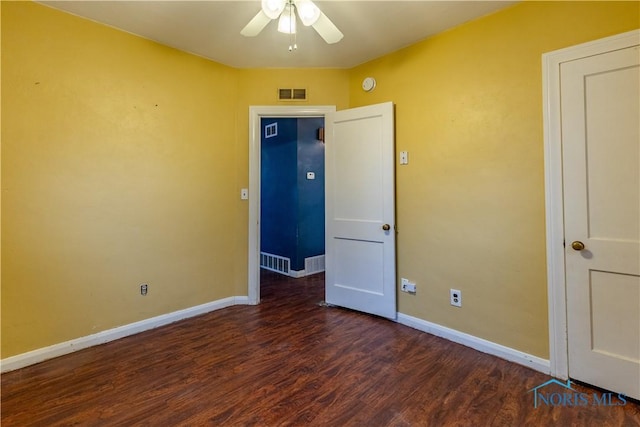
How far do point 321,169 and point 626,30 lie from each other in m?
3.43

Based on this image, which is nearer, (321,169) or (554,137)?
(554,137)

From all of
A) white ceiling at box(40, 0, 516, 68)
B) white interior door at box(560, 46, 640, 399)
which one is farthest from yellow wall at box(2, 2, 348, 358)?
white interior door at box(560, 46, 640, 399)

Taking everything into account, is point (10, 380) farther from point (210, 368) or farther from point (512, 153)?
point (512, 153)

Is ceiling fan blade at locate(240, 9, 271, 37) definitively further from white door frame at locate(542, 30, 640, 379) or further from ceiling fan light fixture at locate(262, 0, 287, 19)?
white door frame at locate(542, 30, 640, 379)

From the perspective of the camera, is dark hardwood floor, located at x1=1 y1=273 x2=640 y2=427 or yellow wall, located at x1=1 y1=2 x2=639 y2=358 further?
yellow wall, located at x1=1 y1=2 x2=639 y2=358

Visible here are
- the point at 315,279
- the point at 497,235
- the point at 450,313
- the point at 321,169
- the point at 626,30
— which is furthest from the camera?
the point at 321,169

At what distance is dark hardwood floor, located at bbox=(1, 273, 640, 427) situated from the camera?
157cm

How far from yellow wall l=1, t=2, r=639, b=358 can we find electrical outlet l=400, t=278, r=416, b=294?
0.17 feet

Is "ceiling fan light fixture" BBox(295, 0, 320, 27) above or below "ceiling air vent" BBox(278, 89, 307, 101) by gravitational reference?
below

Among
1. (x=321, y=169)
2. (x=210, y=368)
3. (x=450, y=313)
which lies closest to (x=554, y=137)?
(x=450, y=313)

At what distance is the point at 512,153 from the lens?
2.08 metres

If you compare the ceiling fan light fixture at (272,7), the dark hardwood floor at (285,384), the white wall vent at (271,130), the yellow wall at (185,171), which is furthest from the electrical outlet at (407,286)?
the white wall vent at (271,130)

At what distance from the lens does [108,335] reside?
239 cm

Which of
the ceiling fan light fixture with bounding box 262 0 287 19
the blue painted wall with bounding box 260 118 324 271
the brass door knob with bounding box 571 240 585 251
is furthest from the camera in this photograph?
the blue painted wall with bounding box 260 118 324 271
